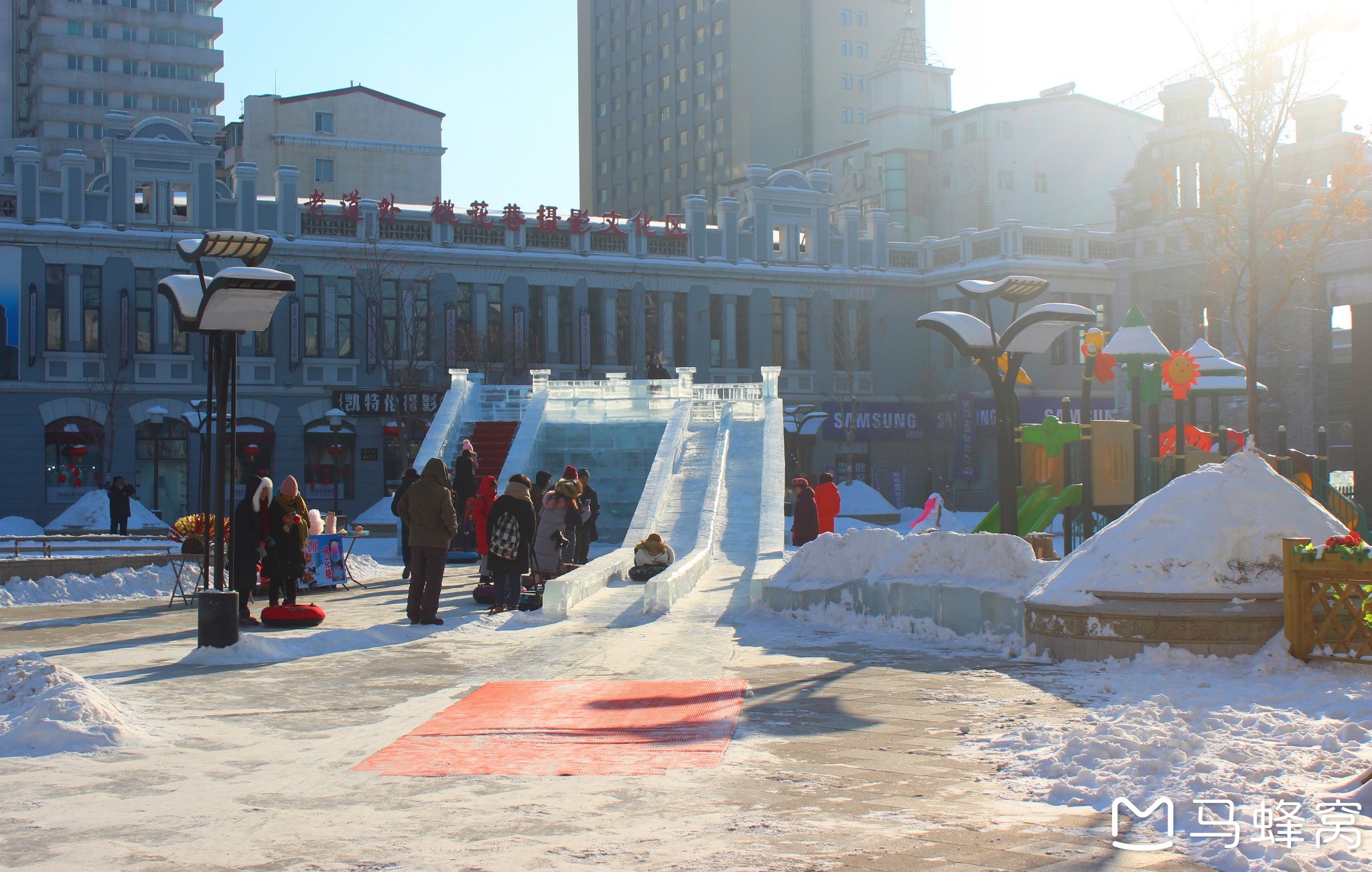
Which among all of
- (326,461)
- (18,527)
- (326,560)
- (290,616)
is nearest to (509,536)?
(290,616)

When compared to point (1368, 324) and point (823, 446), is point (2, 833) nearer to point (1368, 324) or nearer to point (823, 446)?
point (1368, 324)

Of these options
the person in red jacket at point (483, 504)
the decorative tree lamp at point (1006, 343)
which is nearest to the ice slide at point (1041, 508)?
the decorative tree lamp at point (1006, 343)

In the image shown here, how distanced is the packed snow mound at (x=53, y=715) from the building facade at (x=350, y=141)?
158 ft

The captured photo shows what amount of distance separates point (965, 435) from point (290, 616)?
115ft

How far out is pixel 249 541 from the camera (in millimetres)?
13391

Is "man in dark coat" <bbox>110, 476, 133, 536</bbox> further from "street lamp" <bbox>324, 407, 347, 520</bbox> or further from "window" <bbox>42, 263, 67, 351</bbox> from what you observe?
"window" <bbox>42, 263, 67, 351</bbox>

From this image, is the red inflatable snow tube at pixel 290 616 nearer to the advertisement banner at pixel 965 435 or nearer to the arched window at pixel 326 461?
the arched window at pixel 326 461

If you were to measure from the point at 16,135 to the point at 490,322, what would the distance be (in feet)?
196

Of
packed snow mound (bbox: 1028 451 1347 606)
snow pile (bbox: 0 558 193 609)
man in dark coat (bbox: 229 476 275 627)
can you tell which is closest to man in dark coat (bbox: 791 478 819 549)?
snow pile (bbox: 0 558 193 609)

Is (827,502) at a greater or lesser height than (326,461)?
lesser

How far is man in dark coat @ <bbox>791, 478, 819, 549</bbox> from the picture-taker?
20.4 metres

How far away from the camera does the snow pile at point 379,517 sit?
29.5 m

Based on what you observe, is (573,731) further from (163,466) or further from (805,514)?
(163,466)

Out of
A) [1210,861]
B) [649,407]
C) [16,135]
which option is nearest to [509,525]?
[1210,861]
